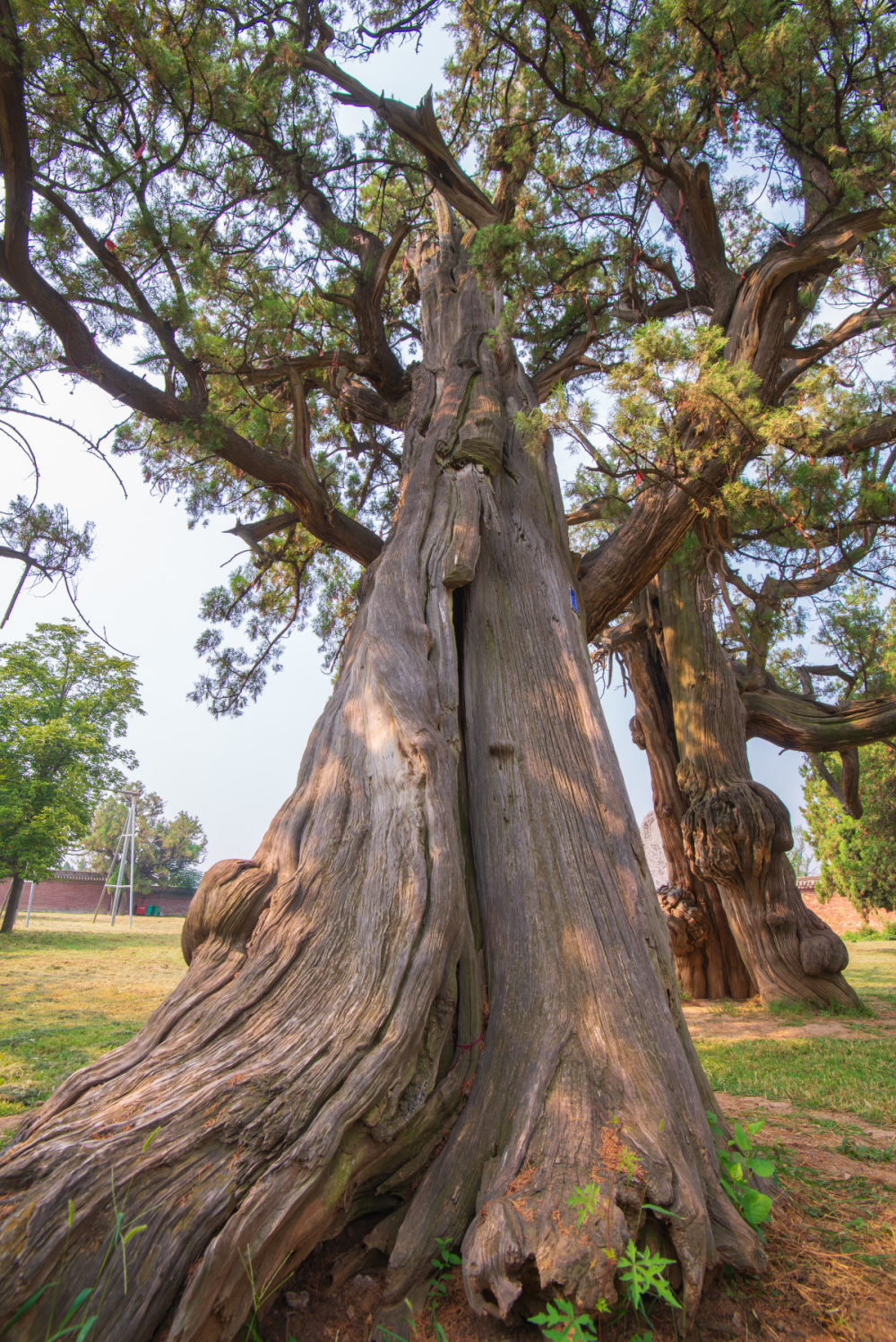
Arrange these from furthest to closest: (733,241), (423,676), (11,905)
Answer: (11,905) → (733,241) → (423,676)

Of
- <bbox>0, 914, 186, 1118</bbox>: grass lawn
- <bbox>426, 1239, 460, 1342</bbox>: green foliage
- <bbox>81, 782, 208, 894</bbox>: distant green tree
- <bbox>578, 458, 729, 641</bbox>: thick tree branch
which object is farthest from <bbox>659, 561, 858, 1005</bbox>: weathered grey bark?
<bbox>81, 782, 208, 894</bbox>: distant green tree

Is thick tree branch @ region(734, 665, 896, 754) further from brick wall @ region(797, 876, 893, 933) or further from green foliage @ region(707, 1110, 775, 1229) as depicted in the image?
brick wall @ region(797, 876, 893, 933)

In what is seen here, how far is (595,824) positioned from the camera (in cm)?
277

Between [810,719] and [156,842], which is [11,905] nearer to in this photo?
[810,719]

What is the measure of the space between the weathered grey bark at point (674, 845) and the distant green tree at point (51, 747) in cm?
1310

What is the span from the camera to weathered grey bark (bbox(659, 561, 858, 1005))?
6.68 metres

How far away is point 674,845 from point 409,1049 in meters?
6.67

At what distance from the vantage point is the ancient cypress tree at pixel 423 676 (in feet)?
4.97

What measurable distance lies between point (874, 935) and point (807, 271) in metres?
21.9

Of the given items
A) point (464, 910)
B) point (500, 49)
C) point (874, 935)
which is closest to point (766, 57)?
point (500, 49)

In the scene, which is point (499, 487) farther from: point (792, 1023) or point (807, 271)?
point (792, 1023)

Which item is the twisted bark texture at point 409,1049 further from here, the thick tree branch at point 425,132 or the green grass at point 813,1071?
the thick tree branch at point 425,132

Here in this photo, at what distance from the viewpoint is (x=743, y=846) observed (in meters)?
6.80

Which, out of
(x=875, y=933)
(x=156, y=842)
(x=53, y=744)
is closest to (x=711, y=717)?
(x=53, y=744)
